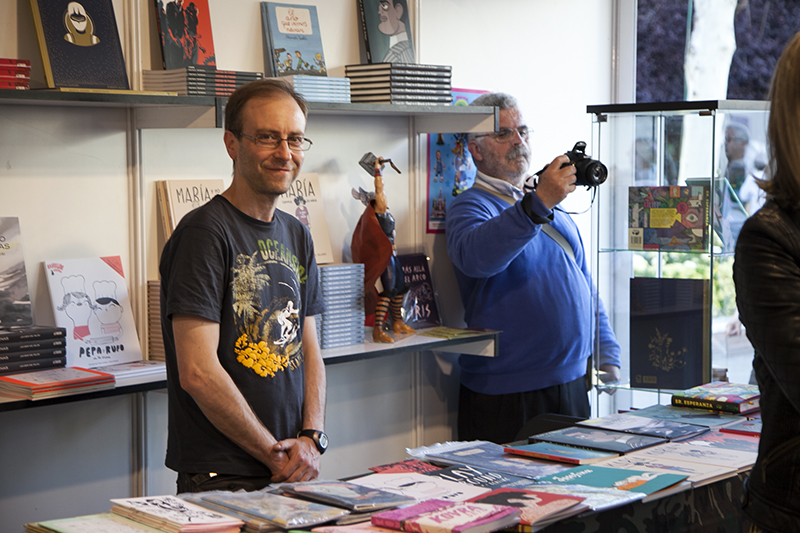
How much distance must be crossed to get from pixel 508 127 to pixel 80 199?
1629mm

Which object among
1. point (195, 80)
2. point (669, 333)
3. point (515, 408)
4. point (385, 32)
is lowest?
point (515, 408)

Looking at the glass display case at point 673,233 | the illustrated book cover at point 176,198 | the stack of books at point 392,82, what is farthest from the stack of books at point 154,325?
the glass display case at point 673,233

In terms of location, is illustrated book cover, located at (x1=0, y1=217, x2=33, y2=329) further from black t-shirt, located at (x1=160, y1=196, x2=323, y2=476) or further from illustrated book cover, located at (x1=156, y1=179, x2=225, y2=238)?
black t-shirt, located at (x1=160, y1=196, x2=323, y2=476)

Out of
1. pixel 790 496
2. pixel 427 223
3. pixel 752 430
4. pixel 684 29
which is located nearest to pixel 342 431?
pixel 427 223

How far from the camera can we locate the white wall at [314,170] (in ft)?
8.09

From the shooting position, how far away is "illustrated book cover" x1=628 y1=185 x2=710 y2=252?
304cm

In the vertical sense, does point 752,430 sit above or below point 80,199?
below

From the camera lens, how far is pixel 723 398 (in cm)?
247

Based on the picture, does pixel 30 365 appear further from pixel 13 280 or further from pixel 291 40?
pixel 291 40

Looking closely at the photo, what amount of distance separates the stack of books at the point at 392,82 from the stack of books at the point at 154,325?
0.96 metres

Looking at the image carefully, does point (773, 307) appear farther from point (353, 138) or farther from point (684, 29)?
point (684, 29)

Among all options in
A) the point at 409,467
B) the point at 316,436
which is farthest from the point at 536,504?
the point at 316,436

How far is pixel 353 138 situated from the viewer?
325 cm

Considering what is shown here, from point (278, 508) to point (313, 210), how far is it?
1.69m
